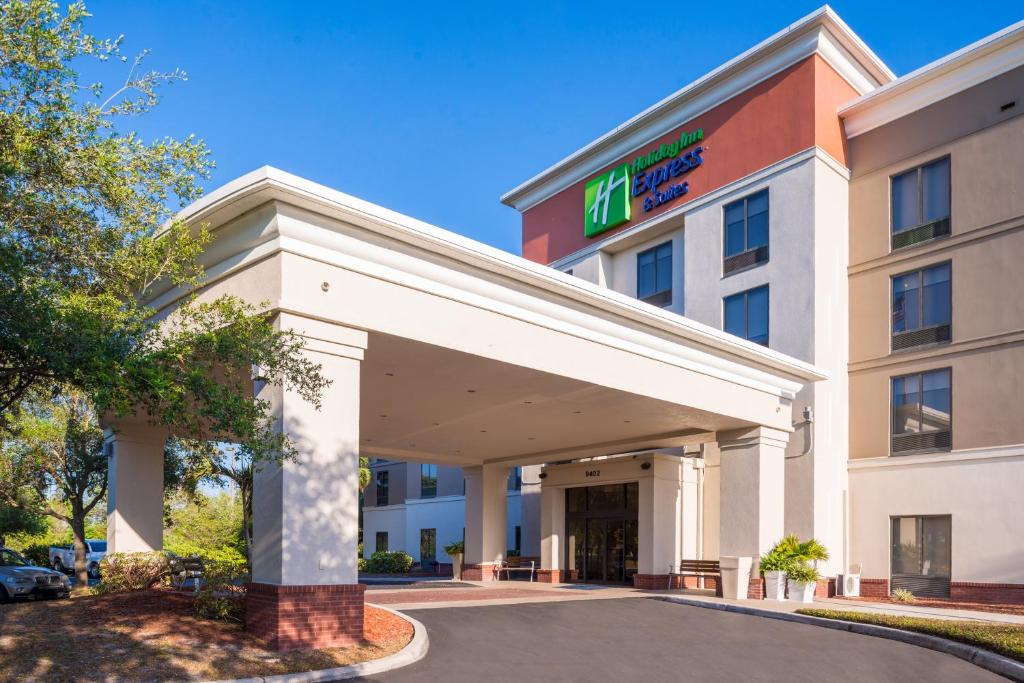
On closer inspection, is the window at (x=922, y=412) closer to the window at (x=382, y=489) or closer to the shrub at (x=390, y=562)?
the shrub at (x=390, y=562)

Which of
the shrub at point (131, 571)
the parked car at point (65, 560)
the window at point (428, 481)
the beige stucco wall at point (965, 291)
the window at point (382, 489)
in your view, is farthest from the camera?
the window at point (382, 489)

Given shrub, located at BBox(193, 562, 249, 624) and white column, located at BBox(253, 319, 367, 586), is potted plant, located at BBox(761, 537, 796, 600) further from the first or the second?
shrub, located at BBox(193, 562, 249, 624)

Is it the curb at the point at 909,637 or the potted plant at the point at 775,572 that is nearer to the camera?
the curb at the point at 909,637

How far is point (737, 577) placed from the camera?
912 inches

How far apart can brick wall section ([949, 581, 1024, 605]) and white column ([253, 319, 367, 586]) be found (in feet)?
58.1

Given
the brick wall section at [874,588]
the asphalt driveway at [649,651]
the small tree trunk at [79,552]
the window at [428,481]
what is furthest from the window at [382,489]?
the asphalt driveway at [649,651]

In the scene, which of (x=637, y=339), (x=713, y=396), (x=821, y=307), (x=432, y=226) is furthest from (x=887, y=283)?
(x=432, y=226)

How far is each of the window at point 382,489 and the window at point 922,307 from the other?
32020 millimetres

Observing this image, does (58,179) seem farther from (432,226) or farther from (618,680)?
(618,680)

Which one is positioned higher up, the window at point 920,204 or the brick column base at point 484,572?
the window at point 920,204

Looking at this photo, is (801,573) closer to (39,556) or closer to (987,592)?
(987,592)

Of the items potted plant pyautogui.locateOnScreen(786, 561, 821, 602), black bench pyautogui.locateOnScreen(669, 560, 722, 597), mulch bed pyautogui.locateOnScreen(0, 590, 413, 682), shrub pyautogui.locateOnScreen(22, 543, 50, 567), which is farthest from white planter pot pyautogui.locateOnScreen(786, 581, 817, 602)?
shrub pyautogui.locateOnScreen(22, 543, 50, 567)

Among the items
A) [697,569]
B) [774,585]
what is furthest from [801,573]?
[697,569]

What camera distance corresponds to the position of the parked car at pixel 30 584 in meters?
20.0
